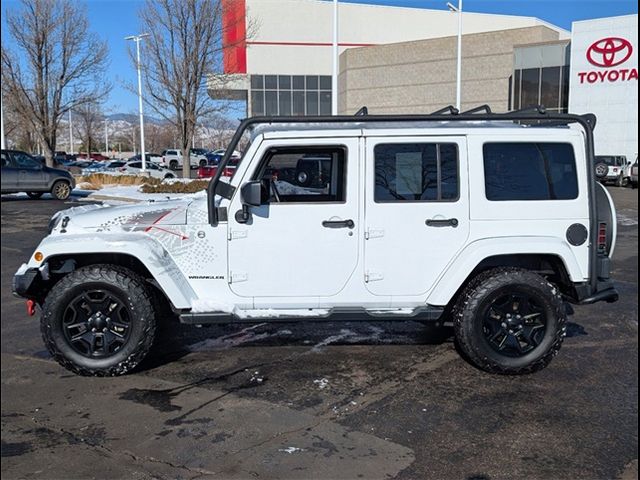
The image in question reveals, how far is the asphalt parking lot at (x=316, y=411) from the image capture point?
3.39 m

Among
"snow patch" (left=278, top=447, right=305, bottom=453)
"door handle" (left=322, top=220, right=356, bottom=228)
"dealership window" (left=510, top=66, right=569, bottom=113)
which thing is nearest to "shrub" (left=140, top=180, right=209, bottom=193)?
"door handle" (left=322, top=220, right=356, bottom=228)

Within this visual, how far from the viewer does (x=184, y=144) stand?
26.0m

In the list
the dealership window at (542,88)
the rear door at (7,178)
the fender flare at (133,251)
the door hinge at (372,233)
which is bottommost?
the fender flare at (133,251)

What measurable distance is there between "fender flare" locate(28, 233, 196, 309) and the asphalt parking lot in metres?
0.43

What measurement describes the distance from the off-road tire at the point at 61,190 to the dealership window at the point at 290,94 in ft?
106

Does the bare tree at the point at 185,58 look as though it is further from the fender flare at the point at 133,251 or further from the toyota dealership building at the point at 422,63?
the fender flare at the point at 133,251

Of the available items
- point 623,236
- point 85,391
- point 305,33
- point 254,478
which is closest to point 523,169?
point 254,478

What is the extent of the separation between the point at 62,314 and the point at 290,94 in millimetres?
50519

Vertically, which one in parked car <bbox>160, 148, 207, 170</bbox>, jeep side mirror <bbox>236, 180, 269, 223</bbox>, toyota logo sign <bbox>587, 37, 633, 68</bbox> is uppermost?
toyota logo sign <bbox>587, 37, 633, 68</bbox>

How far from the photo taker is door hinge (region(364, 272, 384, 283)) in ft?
16.0

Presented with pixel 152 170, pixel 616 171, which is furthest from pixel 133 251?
pixel 152 170

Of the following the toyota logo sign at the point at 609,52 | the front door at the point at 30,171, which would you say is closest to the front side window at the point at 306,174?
the front door at the point at 30,171

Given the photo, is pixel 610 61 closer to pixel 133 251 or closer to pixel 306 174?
pixel 306 174

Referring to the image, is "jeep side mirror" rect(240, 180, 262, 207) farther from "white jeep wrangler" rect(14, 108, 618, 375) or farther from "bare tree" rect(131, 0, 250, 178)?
"bare tree" rect(131, 0, 250, 178)
